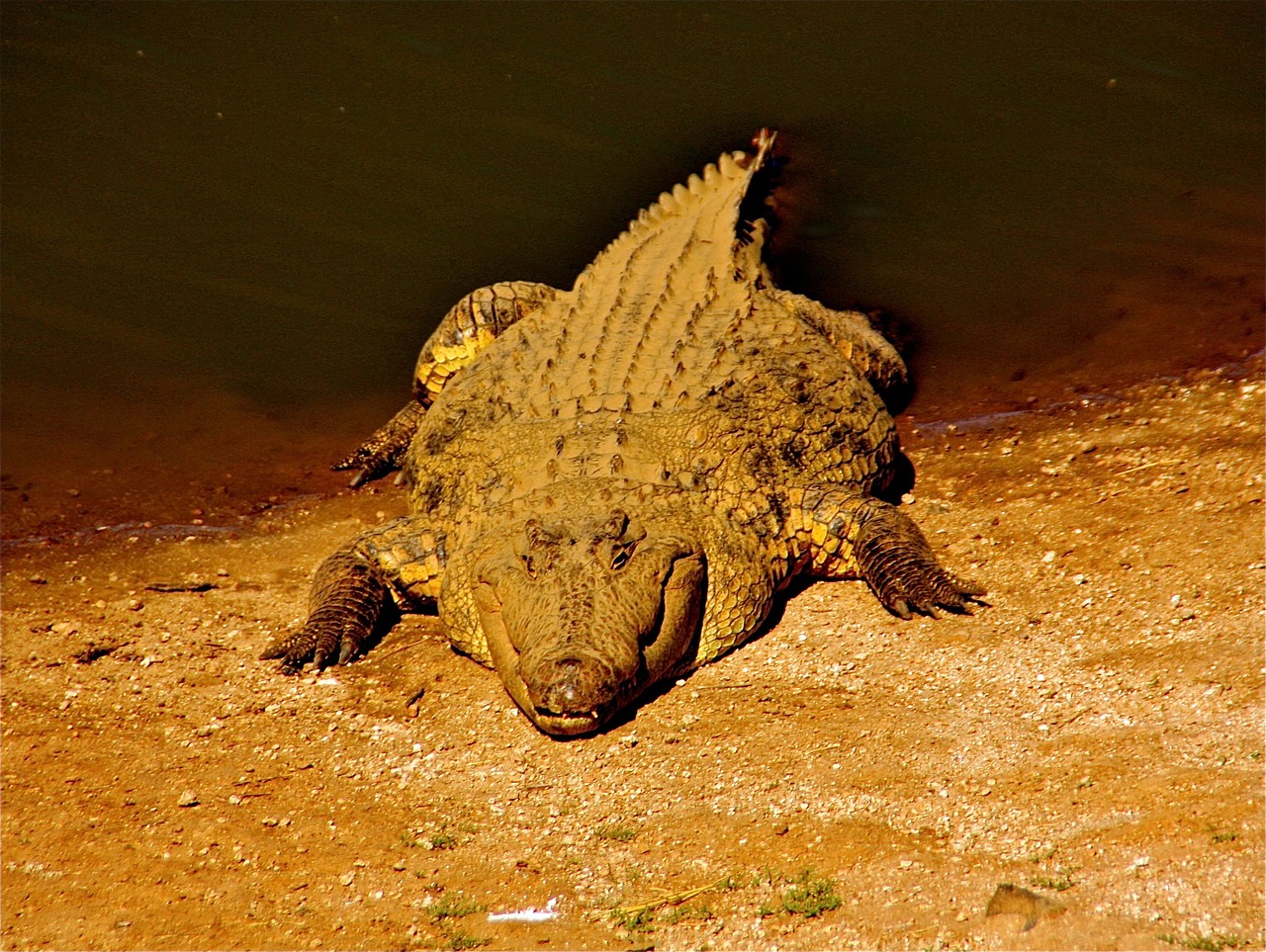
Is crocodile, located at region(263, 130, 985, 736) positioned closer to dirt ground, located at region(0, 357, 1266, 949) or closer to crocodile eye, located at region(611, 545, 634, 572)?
crocodile eye, located at region(611, 545, 634, 572)

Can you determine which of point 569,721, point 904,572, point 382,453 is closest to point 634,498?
point 569,721

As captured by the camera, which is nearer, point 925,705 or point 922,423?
point 925,705

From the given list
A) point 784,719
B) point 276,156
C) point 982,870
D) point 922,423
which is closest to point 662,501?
point 784,719

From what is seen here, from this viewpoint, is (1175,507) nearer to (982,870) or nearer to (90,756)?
(982,870)

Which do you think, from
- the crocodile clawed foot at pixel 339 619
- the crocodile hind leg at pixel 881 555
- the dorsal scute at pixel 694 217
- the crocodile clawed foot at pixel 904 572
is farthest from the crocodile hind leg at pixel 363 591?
the dorsal scute at pixel 694 217

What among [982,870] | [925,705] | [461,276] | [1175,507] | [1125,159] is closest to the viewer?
[982,870]

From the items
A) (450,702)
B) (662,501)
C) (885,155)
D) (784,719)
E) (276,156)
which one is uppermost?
(885,155)

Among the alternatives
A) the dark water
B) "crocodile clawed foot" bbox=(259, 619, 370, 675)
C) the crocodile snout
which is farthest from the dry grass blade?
the dark water
